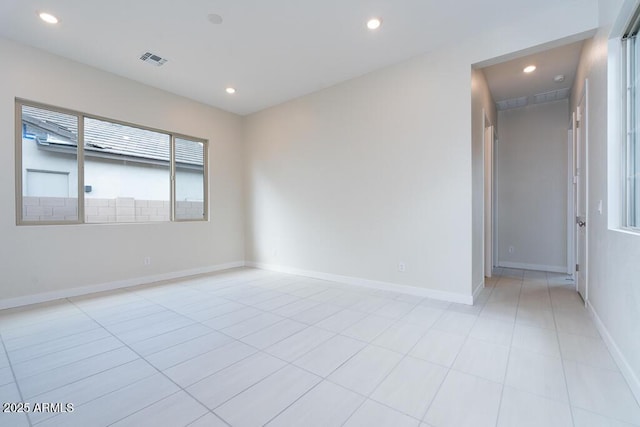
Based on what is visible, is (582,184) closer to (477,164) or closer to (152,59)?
(477,164)

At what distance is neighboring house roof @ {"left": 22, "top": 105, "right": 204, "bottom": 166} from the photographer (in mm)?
3351

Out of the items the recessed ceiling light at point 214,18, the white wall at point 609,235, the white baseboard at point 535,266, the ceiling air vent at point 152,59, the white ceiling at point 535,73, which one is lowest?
the white baseboard at point 535,266

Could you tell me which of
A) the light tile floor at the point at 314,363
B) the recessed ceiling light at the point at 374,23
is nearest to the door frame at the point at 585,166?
the light tile floor at the point at 314,363

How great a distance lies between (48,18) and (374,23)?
127 inches

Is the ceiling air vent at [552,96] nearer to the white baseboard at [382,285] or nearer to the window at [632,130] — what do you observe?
the window at [632,130]

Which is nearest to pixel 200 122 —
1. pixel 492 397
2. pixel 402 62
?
pixel 402 62

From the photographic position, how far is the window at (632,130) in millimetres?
1834

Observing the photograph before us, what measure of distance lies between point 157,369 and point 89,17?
329 centimetres

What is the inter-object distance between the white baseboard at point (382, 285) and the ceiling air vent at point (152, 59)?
3.45 metres

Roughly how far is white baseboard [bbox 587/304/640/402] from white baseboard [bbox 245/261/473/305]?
1017mm

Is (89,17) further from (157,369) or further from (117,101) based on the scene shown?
(157,369)

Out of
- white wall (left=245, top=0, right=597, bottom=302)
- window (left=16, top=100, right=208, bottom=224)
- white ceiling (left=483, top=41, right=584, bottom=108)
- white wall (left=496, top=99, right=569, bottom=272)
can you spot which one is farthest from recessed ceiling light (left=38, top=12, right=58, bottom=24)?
white wall (left=496, top=99, right=569, bottom=272)

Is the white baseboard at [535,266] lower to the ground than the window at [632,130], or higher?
lower

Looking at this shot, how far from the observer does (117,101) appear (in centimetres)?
386
